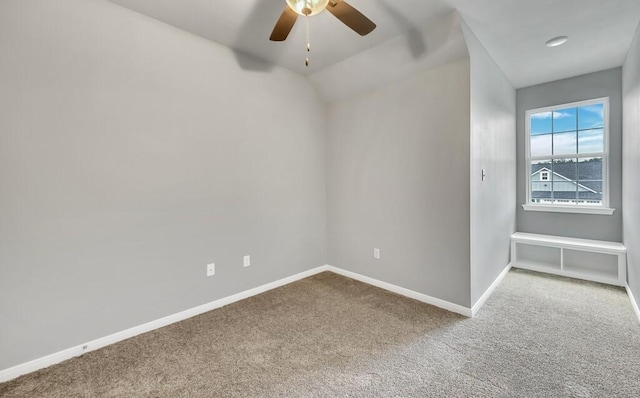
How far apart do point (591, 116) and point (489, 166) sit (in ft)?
6.17

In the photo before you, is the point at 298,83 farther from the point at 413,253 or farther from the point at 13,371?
the point at 13,371

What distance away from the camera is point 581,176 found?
11.5ft

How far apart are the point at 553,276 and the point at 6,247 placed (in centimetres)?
525

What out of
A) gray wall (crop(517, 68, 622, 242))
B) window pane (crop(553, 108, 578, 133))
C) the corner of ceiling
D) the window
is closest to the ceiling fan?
the corner of ceiling

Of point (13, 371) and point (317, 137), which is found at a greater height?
point (317, 137)

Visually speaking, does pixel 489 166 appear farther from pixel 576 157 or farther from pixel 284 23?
pixel 284 23

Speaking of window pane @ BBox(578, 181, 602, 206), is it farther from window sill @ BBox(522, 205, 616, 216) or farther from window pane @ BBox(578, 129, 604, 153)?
window pane @ BBox(578, 129, 604, 153)

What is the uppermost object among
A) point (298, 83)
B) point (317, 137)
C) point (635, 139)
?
point (298, 83)

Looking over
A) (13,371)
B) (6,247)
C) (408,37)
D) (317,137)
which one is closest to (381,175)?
(317,137)

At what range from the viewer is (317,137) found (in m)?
3.56

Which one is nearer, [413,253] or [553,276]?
[413,253]

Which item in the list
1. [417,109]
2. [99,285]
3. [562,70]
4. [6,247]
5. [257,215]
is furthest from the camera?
[562,70]

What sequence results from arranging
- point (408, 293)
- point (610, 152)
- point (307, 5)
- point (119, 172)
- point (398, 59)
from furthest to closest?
1. point (610, 152)
2. point (408, 293)
3. point (398, 59)
4. point (119, 172)
5. point (307, 5)

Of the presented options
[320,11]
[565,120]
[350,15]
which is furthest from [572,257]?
[320,11]
